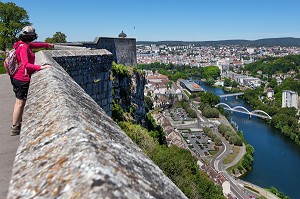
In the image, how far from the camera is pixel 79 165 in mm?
1108

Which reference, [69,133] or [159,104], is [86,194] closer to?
[69,133]

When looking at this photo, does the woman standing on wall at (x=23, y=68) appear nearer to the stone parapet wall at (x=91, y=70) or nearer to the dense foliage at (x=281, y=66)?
the stone parapet wall at (x=91, y=70)

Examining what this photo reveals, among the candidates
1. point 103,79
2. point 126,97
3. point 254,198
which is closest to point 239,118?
point 254,198

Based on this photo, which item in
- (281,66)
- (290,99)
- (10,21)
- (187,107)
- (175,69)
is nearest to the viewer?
(10,21)

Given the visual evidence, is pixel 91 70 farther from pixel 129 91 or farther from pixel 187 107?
pixel 187 107

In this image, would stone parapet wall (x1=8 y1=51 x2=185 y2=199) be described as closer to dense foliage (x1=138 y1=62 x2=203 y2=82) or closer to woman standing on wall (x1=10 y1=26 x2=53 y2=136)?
woman standing on wall (x1=10 y1=26 x2=53 y2=136)

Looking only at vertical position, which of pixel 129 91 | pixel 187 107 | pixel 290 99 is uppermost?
pixel 129 91

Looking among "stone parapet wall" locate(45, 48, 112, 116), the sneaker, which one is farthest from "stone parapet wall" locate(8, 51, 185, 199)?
"stone parapet wall" locate(45, 48, 112, 116)

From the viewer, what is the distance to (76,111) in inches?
70.6

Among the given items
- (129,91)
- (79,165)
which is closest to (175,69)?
(129,91)

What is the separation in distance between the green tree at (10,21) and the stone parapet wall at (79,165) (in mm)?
15694

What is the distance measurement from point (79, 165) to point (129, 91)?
403 inches

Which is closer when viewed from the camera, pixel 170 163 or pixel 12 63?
pixel 12 63

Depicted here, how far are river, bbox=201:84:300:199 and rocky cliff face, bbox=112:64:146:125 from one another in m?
18.9
